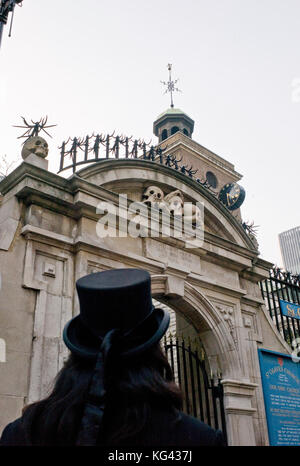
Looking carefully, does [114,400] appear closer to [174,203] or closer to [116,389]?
[116,389]

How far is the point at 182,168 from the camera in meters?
9.47

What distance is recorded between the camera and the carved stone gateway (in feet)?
18.8

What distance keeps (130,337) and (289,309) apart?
9.08 metres

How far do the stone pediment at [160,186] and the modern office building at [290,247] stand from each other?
106664 mm

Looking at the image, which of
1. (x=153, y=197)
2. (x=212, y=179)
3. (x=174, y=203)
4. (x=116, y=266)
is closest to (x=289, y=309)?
(x=174, y=203)

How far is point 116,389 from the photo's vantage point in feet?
5.55

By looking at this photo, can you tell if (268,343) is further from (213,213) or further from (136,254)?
(136,254)

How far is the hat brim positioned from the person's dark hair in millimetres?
40

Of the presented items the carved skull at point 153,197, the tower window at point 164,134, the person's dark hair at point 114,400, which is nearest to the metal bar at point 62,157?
the carved skull at point 153,197

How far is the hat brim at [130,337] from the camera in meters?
1.78

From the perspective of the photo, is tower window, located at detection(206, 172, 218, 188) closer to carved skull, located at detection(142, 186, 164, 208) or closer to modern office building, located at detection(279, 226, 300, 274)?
carved skull, located at detection(142, 186, 164, 208)

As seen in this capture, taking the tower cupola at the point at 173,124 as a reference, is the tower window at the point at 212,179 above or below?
below

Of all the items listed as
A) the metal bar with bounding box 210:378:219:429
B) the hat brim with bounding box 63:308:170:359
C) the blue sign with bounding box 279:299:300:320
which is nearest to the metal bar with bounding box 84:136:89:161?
the metal bar with bounding box 210:378:219:429

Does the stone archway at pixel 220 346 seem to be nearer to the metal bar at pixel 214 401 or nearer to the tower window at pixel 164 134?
the metal bar at pixel 214 401
